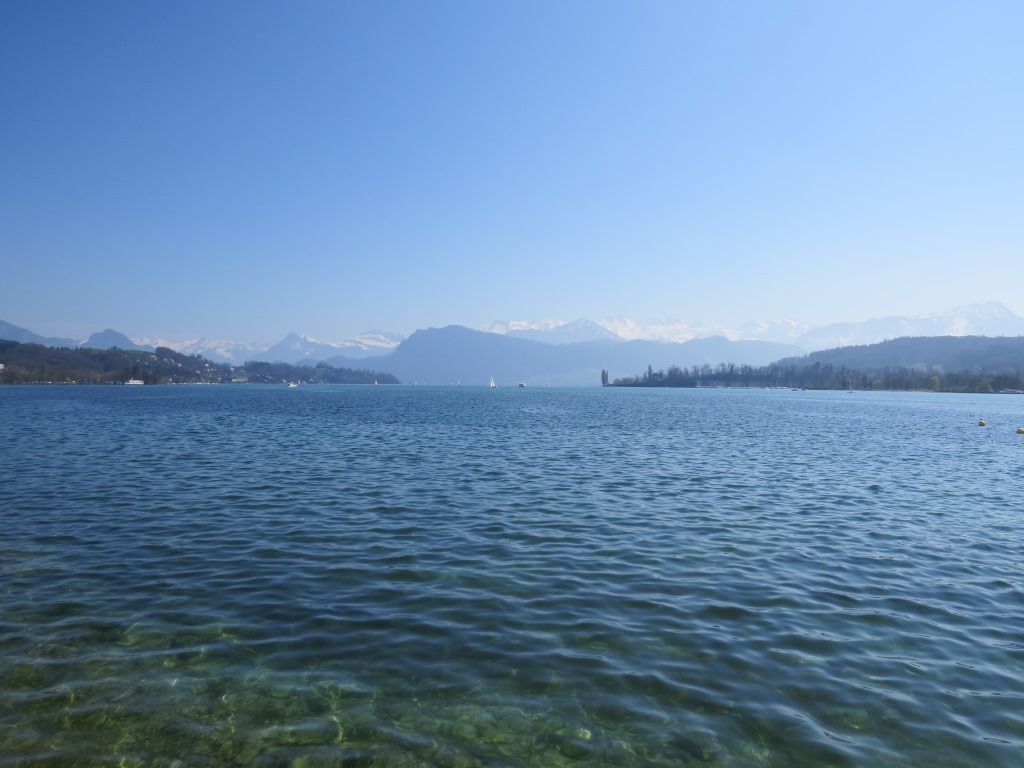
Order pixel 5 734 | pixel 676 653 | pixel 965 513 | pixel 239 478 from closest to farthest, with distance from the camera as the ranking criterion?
pixel 5 734 → pixel 676 653 → pixel 965 513 → pixel 239 478

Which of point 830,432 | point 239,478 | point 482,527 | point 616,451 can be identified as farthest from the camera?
point 830,432

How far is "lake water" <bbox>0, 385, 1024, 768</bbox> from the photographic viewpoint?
25.1 feet

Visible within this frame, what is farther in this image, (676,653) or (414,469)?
(414,469)

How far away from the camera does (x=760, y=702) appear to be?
334 inches

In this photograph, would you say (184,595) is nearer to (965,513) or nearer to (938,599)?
(938,599)

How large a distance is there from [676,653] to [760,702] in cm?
169

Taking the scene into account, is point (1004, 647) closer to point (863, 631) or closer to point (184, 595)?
point (863, 631)

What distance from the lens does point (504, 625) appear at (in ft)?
36.2

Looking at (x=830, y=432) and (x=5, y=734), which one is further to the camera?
(x=830, y=432)

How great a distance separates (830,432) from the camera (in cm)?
5912

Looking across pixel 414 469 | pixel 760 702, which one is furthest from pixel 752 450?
pixel 760 702

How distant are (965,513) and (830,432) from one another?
40065mm

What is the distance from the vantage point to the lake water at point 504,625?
7.66 metres

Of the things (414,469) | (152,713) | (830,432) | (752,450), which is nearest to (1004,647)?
(152,713)
